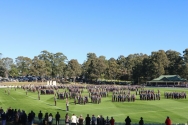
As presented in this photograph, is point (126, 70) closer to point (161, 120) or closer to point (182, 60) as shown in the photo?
point (182, 60)

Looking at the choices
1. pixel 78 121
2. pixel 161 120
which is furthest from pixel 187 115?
pixel 78 121

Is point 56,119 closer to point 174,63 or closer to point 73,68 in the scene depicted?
point 174,63

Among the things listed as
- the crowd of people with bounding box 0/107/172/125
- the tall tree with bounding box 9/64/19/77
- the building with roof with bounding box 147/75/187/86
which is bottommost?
the crowd of people with bounding box 0/107/172/125

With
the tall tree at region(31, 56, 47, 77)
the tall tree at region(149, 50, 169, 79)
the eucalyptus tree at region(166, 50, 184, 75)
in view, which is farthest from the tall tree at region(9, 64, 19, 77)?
the eucalyptus tree at region(166, 50, 184, 75)

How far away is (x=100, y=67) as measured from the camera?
11300cm

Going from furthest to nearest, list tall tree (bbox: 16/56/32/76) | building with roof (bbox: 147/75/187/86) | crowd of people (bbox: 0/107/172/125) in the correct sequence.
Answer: tall tree (bbox: 16/56/32/76) < building with roof (bbox: 147/75/187/86) < crowd of people (bbox: 0/107/172/125)

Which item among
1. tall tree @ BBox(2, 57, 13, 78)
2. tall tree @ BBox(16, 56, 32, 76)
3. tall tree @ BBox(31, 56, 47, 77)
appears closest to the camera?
tall tree @ BBox(31, 56, 47, 77)

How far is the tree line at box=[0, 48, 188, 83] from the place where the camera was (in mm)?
102312

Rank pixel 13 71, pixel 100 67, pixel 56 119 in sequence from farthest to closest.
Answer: pixel 13 71, pixel 100 67, pixel 56 119

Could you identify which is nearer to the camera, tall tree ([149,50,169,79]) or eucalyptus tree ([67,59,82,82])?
tall tree ([149,50,169,79])

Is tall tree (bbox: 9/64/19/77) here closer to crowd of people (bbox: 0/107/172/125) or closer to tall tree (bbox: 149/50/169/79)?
tall tree (bbox: 149/50/169/79)

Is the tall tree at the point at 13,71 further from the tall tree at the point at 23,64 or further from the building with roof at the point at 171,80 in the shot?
the building with roof at the point at 171,80

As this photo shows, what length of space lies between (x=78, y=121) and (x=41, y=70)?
97.1 meters

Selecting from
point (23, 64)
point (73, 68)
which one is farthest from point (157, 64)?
point (23, 64)
